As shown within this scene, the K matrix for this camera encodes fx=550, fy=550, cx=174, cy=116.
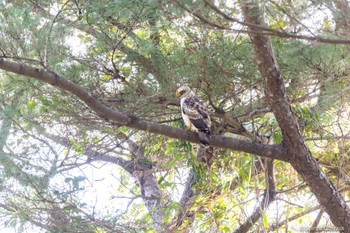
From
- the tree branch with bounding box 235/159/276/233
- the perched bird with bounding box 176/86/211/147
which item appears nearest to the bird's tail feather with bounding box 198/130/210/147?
the perched bird with bounding box 176/86/211/147

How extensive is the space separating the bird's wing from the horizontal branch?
8 centimetres

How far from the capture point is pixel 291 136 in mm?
3238

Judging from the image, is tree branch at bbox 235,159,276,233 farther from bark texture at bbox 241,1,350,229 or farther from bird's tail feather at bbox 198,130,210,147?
bird's tail feather at bbox 198,130,210,147

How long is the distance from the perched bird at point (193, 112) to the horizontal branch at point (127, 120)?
0.22 ft

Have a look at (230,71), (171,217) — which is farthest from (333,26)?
(171,217)

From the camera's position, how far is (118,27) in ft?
10.00

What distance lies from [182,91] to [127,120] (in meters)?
0.54

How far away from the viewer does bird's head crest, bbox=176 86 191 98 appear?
3326mm

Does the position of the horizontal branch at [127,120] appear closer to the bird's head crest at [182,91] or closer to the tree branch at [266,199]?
the bird's head crest at [182,91]

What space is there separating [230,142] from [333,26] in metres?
1.08

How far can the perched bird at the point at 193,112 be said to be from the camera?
322 cm

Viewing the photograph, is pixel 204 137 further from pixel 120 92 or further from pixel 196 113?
pixel 120 92

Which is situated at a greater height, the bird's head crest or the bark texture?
the bird's head crest

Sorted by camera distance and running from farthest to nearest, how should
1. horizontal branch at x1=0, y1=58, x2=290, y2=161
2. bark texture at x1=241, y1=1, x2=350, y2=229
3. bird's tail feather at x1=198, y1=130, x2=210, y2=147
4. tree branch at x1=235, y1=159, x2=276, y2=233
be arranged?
1. tree branch at x1=235, y1=159, x2=276, y2=233
2. bird's tail feather at x1=198, y1=130, x2=210, y2=147
3. bark texture at x1=241, y1=1, x2=350, y2=229
4. horizontal branch at x1=0, y1=58, x2=290, y2=161
